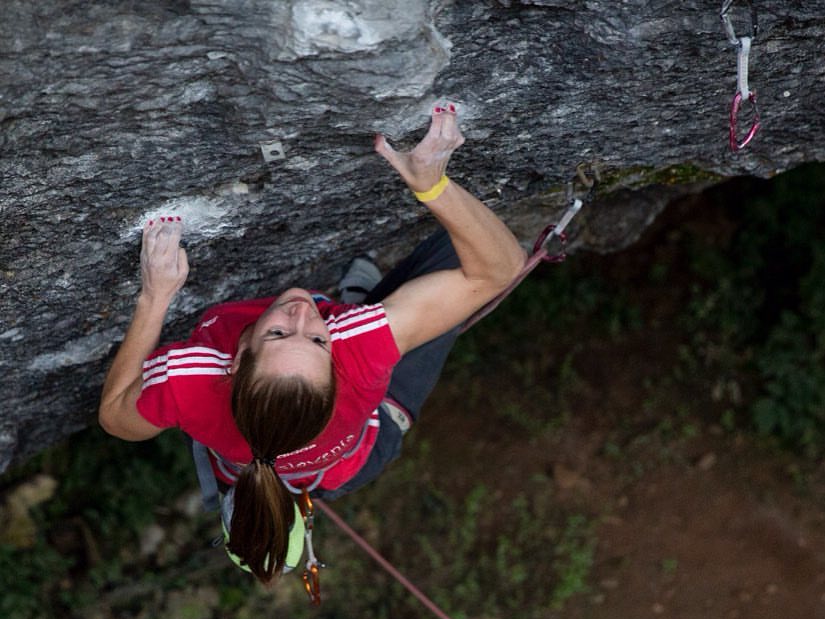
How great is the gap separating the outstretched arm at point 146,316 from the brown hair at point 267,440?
1.04ft

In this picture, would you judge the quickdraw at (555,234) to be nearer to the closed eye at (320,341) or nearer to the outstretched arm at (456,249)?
the outstretched arm at (456,249)

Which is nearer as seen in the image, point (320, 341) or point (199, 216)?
point (320, 341)

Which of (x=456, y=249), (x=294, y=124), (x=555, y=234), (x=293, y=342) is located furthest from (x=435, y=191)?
(x=555, y=234)

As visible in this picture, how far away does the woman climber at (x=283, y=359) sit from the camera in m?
2.41

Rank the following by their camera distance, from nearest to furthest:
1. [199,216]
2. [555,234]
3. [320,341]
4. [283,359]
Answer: [283,359] < [320,341] < [199,216] < [555,234]

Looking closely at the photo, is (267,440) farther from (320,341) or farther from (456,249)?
(456,249)

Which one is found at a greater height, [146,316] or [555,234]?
[146,316]

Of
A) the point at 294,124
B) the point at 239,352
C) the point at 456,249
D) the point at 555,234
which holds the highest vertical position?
the point at 294,124

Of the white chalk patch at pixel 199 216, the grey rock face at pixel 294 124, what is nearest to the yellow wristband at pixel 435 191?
the grey rock face at pixel 294 124

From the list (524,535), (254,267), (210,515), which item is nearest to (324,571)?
(210,515)

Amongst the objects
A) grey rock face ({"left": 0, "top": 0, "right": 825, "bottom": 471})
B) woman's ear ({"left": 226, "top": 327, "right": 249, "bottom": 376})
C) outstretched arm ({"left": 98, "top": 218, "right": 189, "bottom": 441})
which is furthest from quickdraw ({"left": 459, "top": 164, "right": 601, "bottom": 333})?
outstretched arm ({"left": 98, "top": 218, "right": 189, "bottom": 441})

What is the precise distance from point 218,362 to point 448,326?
666 millimetres

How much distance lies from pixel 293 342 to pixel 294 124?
0.57m

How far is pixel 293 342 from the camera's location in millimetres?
2430
